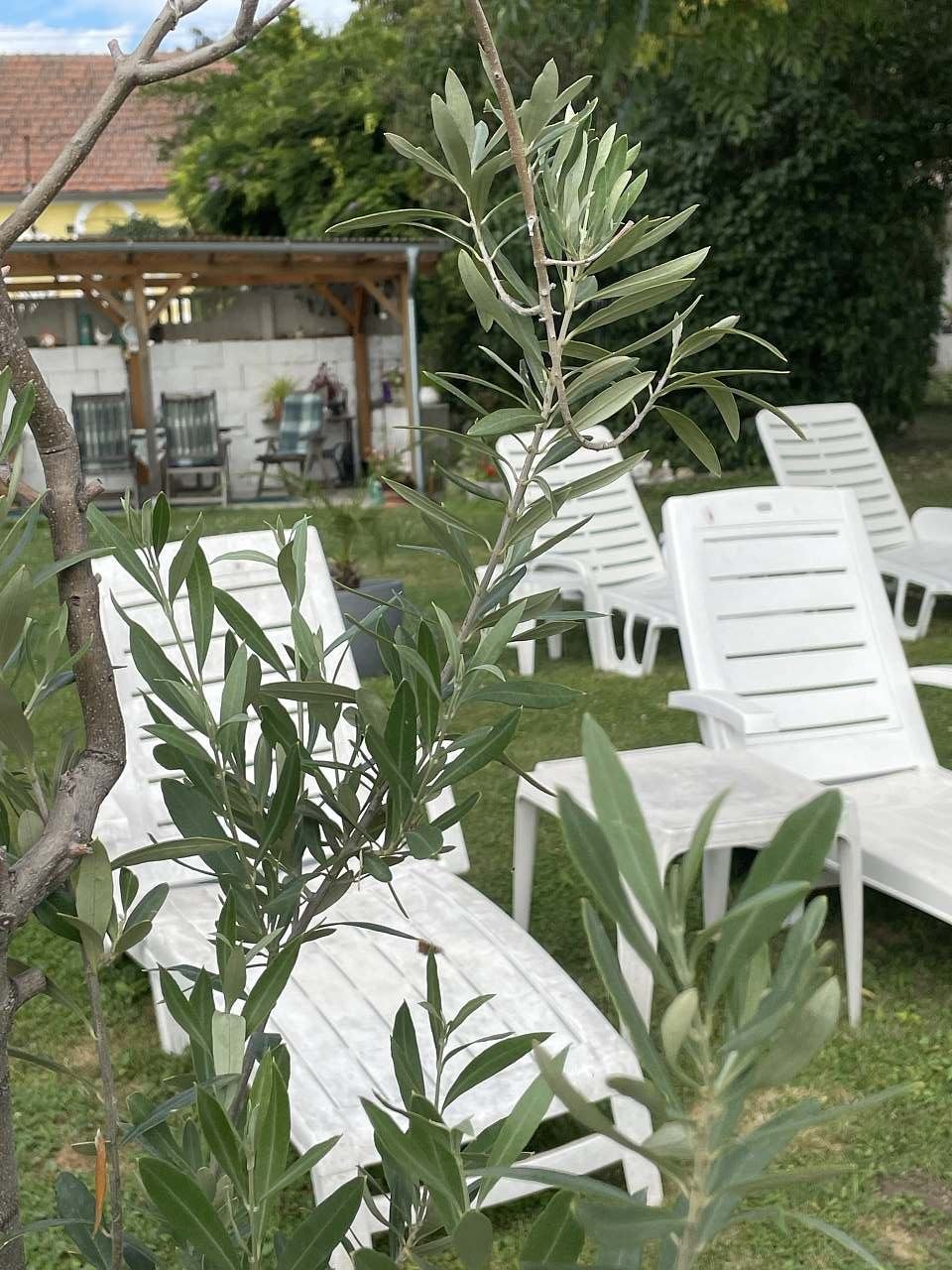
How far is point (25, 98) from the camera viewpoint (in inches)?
1297

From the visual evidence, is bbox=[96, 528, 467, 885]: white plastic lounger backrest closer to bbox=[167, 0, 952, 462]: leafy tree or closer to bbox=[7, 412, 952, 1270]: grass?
bbox=[7, 412, 952, 1270]: grass

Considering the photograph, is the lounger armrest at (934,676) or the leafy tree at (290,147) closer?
the lounger armrest at (934,676)

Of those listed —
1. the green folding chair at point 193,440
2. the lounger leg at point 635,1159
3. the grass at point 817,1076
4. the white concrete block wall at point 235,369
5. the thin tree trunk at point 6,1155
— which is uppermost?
the thin tree trunk at point 6,1155

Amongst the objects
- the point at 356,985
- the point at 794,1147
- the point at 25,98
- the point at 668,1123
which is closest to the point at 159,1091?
the point at 356,985

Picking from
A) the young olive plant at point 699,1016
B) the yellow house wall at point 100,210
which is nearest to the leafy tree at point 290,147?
the yellow house wall at point 100,210

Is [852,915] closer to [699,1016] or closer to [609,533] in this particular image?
[699,1016]

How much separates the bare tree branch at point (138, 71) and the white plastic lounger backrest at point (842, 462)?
22.8 feet

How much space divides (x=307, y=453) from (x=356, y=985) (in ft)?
41.8

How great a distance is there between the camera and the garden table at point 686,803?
3160 millimetres

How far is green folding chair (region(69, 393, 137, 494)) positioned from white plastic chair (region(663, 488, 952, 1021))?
11248mm

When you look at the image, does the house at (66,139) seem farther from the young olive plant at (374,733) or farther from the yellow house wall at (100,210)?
the young olive plant at (374,733)

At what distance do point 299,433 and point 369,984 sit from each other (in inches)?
518

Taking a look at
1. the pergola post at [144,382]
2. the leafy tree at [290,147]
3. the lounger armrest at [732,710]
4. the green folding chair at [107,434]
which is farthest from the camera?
the leafy tree at [290,147]

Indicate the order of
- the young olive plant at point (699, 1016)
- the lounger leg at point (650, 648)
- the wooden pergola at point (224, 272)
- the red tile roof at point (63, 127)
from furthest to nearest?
the red tile roof at point (63, 127) → the wooden pergola at point (224, 272) → the lounger leg at point (650, 648) → the young olive plant at point (699, 1016)
